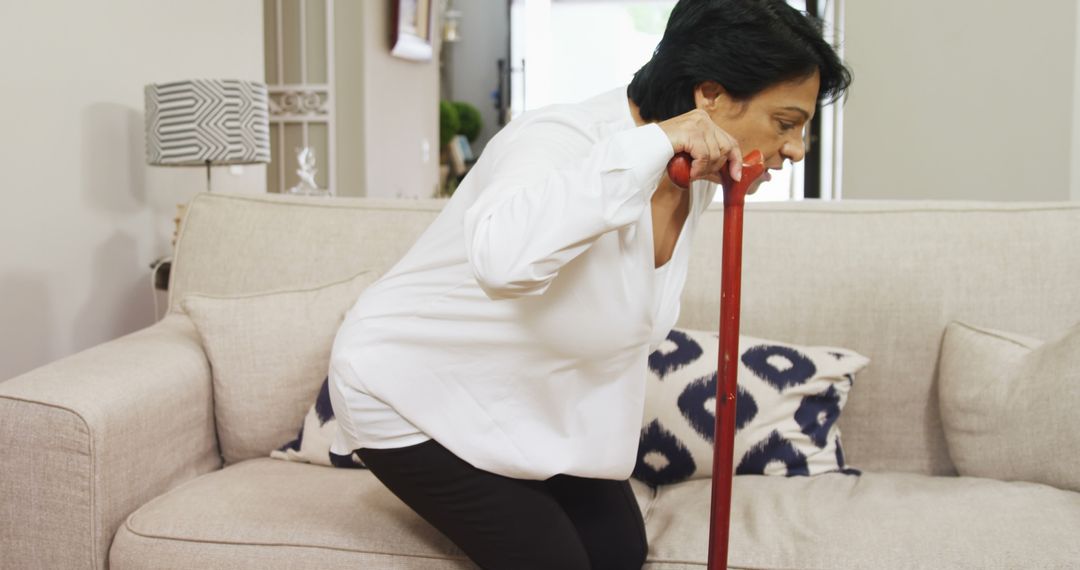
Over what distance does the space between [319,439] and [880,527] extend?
941mm

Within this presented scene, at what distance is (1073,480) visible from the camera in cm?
154

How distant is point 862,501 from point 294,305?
1.07 m

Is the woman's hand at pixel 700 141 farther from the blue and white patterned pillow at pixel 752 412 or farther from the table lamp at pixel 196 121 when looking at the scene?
the table lamp at pixel 196 121

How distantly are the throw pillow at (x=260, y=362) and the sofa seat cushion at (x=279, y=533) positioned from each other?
23 cm

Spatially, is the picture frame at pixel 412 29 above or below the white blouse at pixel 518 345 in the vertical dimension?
above

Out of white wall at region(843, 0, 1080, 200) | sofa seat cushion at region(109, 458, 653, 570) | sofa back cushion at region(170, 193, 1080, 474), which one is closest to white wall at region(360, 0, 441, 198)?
white wall at region(843, 0, 1080, 200)

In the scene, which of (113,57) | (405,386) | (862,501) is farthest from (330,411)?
(113,57)

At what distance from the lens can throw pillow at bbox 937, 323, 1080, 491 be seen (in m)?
1.55

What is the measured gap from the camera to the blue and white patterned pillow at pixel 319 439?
1.73 m

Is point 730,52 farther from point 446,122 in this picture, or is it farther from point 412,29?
point 446,122

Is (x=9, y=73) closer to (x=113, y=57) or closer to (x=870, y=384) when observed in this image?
(x=113, y=57)

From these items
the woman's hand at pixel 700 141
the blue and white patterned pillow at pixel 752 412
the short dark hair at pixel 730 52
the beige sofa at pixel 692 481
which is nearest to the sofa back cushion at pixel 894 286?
the beige sofa at pixel 692 481

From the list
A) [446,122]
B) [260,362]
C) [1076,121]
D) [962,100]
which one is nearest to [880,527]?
[260,362]

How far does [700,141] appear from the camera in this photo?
1011 mm
